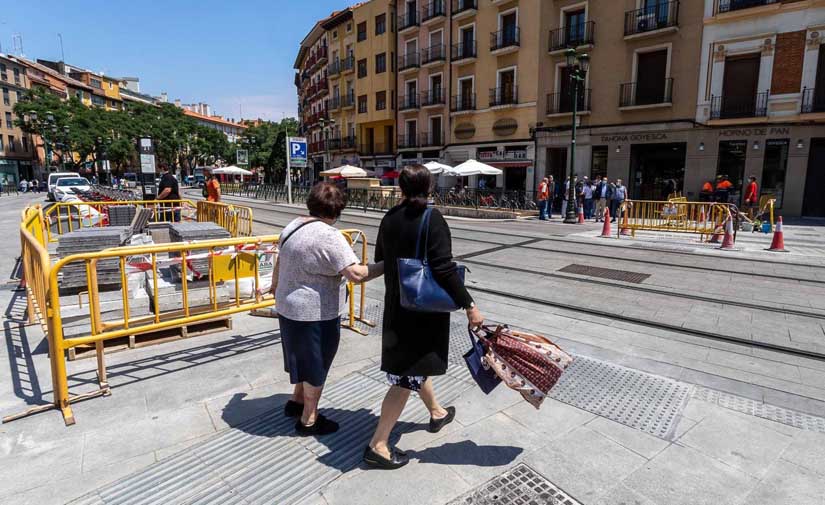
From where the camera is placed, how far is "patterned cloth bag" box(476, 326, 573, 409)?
270 centimetres

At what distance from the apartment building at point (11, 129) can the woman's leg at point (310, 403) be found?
220 ft

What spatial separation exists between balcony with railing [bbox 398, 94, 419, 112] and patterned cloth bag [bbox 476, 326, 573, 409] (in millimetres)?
33881

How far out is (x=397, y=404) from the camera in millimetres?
2707

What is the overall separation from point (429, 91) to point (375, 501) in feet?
112

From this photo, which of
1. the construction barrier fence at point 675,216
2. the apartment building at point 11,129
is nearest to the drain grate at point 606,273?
the construction barrier fence at point 675,216

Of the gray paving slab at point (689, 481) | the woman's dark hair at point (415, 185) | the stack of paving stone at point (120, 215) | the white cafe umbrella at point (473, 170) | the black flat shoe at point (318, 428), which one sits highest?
the white cafe umbrella at point (473, 170)

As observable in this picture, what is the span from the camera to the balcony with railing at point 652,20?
21469 mm

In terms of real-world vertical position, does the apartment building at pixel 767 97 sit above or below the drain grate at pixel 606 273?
above

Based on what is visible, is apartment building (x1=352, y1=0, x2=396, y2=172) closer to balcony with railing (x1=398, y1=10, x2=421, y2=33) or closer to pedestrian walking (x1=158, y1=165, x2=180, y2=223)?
balcony with railing (x1=398, y1=10, x2=421, y2=33)

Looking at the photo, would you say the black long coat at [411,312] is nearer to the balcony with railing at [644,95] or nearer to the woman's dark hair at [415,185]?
the woman's dark hair at [415,185]

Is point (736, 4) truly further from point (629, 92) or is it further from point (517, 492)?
point (517, 492)

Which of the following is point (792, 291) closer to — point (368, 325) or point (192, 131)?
point (368, 325)

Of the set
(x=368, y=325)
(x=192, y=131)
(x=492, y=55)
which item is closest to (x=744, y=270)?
(x=368, y=325)

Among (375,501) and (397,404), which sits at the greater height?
(397,404)
